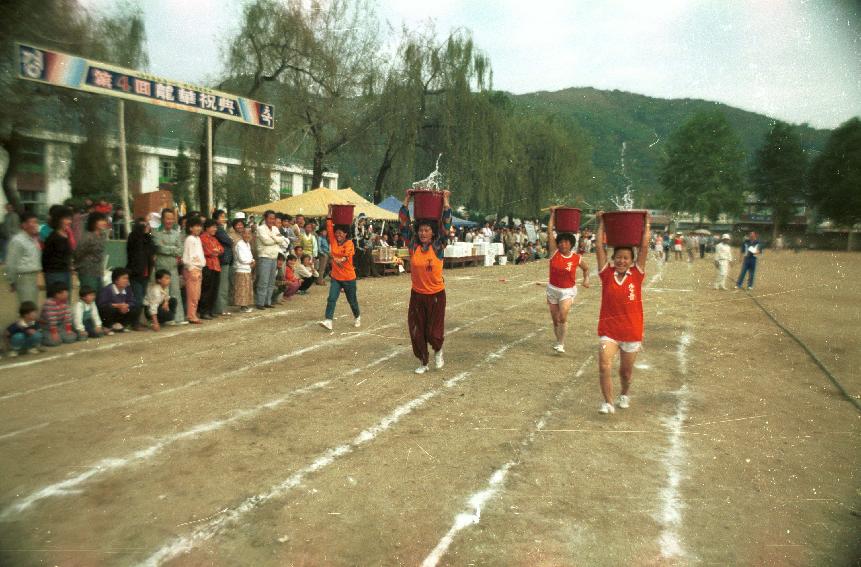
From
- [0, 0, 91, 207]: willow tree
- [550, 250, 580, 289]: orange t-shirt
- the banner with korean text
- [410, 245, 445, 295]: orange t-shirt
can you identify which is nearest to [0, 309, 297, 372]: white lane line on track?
[0, 0, 91, 207]: willow tree

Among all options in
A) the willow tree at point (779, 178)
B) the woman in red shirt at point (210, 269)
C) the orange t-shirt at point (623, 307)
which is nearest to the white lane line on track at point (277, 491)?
the orange t-shirt at point (623, 307)

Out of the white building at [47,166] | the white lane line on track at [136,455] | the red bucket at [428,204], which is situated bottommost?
the white lane line on track at [136,455]

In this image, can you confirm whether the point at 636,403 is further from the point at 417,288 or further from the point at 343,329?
the point at 343,329

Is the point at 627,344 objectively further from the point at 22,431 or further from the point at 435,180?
the point at 435,180

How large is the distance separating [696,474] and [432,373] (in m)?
3.58

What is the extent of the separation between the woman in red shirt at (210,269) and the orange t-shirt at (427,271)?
5.22 m

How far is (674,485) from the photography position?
4246 millimetres

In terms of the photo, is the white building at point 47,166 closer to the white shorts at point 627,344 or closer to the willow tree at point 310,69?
the willow tree at point 310,69

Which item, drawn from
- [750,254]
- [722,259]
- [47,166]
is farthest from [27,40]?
[750,254]

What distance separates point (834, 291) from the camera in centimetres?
1952

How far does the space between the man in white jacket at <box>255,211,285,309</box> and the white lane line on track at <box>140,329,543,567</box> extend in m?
6.93

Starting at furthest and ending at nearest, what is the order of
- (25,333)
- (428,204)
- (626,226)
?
(25,333) < (428,204) < (626,226)

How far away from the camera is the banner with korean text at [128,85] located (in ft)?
31.2

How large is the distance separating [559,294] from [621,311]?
111 inches
